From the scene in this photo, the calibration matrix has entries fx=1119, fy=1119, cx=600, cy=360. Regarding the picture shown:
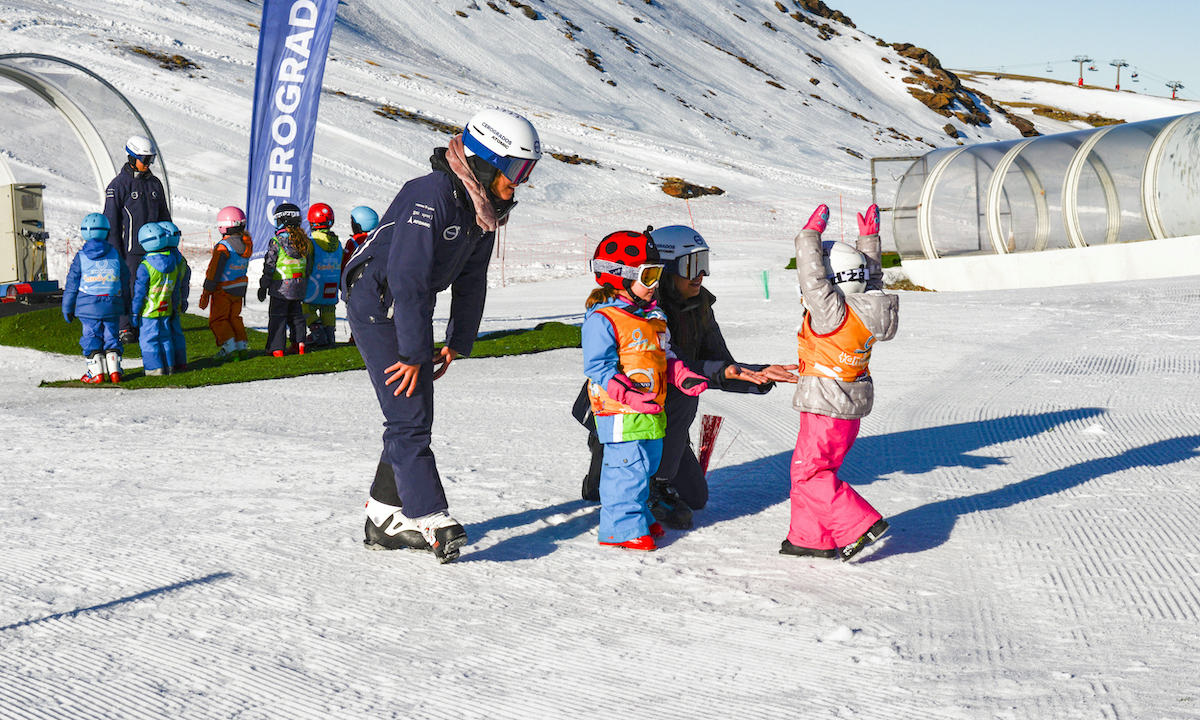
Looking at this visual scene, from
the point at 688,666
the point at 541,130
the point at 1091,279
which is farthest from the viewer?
the point at 541,130

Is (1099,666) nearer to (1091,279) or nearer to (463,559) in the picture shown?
(463,559)

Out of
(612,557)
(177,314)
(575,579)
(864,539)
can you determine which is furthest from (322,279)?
(864,539)

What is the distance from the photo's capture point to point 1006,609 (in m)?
3.69

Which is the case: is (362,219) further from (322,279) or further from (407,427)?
(407,427)

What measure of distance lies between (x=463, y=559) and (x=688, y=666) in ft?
4.40

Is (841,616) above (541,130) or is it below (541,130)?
below

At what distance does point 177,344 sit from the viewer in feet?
32.4

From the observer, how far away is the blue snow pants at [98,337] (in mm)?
9227

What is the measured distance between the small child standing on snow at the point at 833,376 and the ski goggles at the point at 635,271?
1.82 ft

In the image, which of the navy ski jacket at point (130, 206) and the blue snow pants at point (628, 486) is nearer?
the blue snow pants at point (628, 486)

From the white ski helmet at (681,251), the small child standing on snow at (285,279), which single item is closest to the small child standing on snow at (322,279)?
the small child standing on snow at (285,279)

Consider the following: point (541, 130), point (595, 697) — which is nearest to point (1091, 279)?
point (595, 697)

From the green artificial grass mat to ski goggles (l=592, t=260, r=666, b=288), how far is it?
5.62 m

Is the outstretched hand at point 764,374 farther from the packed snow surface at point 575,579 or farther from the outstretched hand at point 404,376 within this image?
the outstretched hand at point 404,376
